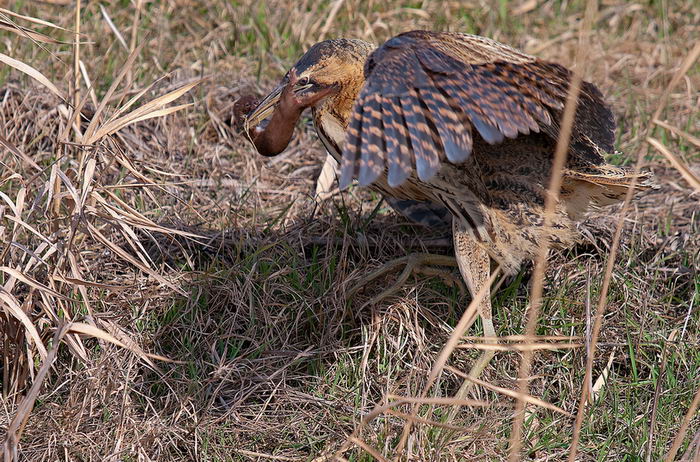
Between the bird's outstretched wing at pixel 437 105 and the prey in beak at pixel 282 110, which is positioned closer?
the bird's outstretched wing at pixel 437 105

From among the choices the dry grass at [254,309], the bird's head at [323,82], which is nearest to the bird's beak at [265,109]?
the bird's head at [323,82]

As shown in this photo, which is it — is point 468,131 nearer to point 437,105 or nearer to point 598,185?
point 437,105

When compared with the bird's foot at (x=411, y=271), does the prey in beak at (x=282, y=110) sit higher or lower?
higher

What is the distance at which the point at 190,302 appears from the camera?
3.43 meters

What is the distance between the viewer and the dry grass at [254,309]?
3.01m

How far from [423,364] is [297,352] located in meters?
0.47

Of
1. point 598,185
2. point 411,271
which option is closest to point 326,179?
point 411,271

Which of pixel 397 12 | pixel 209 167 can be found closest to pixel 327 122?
pixel 209 167

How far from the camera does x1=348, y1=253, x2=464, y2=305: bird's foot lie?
3514 mm

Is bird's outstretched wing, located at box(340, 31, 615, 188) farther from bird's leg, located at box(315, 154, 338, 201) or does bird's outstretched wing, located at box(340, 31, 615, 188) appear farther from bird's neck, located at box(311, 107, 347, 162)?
bird's leg, located at box(315, 154, 338, 201)

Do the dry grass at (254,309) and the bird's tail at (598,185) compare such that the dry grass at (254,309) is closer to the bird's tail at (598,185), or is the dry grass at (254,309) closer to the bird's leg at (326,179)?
the bird's leg at (326,179)

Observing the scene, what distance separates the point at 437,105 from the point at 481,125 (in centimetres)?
14

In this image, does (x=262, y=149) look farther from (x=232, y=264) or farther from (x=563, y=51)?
(x=563, y=51)

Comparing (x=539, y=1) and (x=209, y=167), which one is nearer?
(x=209, y=167)
